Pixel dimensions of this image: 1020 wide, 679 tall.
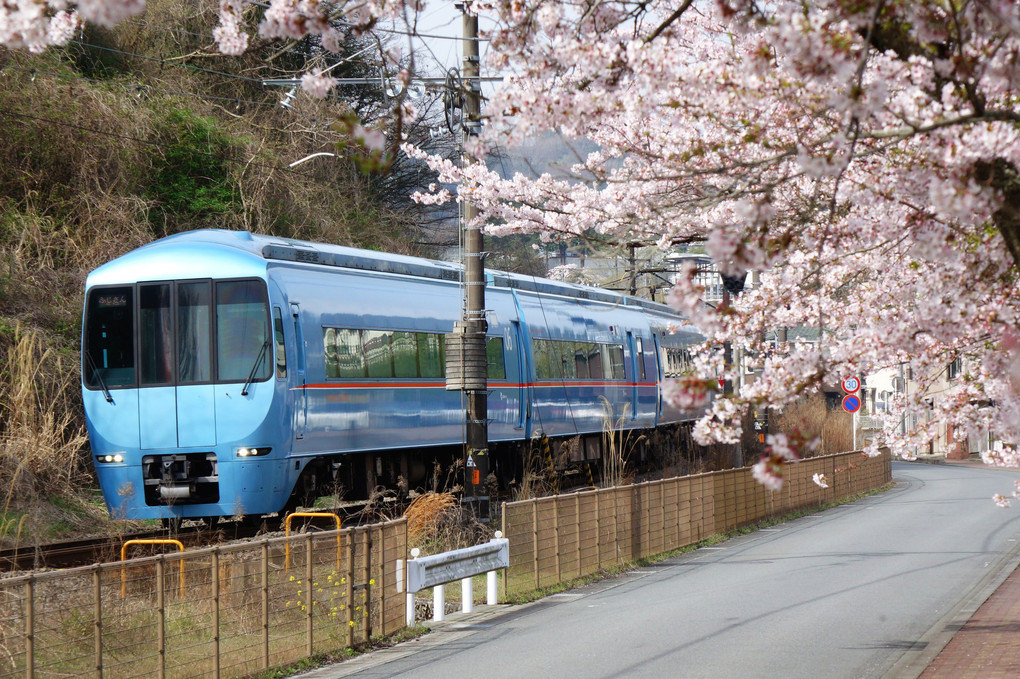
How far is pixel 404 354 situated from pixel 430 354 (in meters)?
0.80

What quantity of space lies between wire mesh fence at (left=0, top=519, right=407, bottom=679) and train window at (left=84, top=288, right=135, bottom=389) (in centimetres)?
441

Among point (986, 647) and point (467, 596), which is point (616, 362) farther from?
point (986, 647)

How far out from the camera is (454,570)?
1352cm

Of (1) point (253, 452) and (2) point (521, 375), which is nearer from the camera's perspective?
(1) point (253, 452)

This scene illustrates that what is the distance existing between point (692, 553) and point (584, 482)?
6014mm

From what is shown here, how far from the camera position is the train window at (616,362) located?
26.9 m

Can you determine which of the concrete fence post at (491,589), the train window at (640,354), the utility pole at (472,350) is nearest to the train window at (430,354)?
the utility pole at (472,350)

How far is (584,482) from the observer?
87.6ft

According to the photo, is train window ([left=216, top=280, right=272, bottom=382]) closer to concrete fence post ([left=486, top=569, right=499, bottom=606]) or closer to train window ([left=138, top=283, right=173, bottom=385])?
train window ([left=138, top=283, right=173, bottom=385])

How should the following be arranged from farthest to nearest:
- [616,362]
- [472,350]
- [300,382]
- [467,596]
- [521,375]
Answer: [616,362] < [521,375] < [472,350] < [300,382] < [467,596]

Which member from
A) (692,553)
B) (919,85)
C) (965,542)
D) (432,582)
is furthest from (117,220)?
(919,85)

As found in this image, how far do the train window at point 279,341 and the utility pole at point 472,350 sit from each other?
7.07 ft

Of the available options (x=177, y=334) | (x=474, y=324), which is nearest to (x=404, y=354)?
(x=474, y=324)

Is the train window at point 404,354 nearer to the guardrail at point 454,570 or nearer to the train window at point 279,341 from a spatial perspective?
the train window at point 279,341
